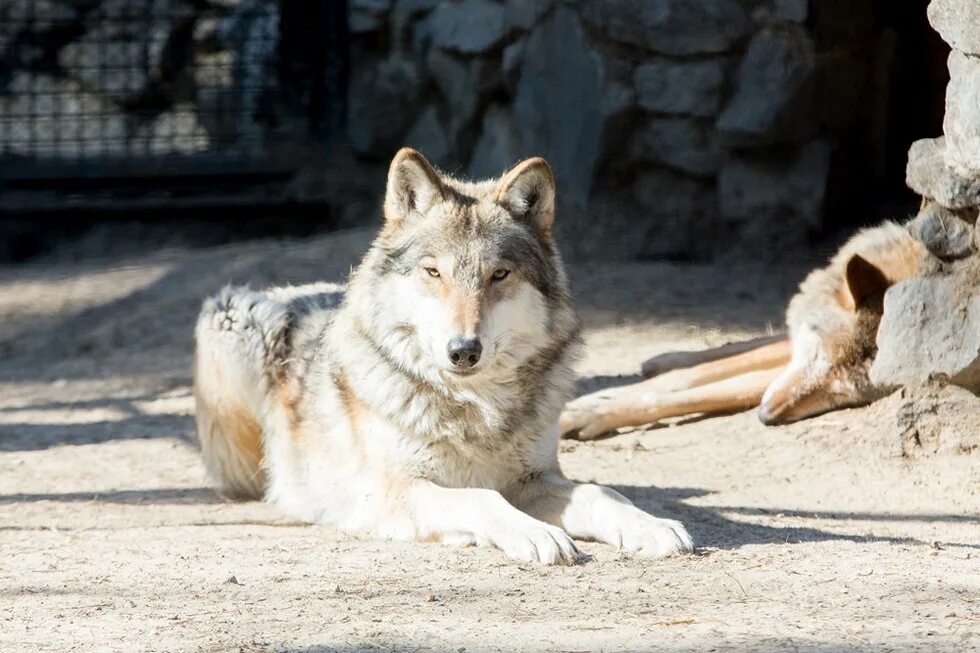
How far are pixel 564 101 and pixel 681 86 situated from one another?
0.92 m

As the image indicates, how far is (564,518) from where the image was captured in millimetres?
4273

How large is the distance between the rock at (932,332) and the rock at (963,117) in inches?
17.5

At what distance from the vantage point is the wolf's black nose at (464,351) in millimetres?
4059

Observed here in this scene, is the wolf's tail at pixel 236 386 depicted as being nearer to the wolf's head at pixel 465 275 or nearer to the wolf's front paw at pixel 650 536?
the wolf's head at pixel 465 275

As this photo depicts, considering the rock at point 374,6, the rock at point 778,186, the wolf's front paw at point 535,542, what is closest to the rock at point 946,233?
the wolf's front paw at point 535,542

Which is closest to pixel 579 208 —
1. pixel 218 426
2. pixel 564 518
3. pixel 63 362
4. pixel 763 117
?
pixel 763 117

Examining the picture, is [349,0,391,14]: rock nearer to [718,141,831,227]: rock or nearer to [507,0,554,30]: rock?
[507,0,554,30]: rock

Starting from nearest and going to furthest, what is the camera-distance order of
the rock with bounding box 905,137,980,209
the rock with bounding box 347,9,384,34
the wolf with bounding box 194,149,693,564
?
the wolf with bounding box 194,149,693,564
the rock with bounding box 905,137,980,209
the rock with bounding box 347,9,384,34

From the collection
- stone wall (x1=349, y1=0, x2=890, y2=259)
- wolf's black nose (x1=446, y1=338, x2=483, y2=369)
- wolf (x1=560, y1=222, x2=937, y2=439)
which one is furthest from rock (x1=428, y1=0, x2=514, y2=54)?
wolf's black nose (x1=446, y1=338, x2=483, y2=369)

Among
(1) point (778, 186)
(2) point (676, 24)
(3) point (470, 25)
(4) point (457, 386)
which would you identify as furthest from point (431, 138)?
(4) point (457, 386)

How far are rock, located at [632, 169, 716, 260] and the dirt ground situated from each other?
0.84m

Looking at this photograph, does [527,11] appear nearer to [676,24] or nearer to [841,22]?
[676,24]

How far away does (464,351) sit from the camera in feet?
13.3

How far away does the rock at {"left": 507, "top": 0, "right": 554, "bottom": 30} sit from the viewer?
368 inches
